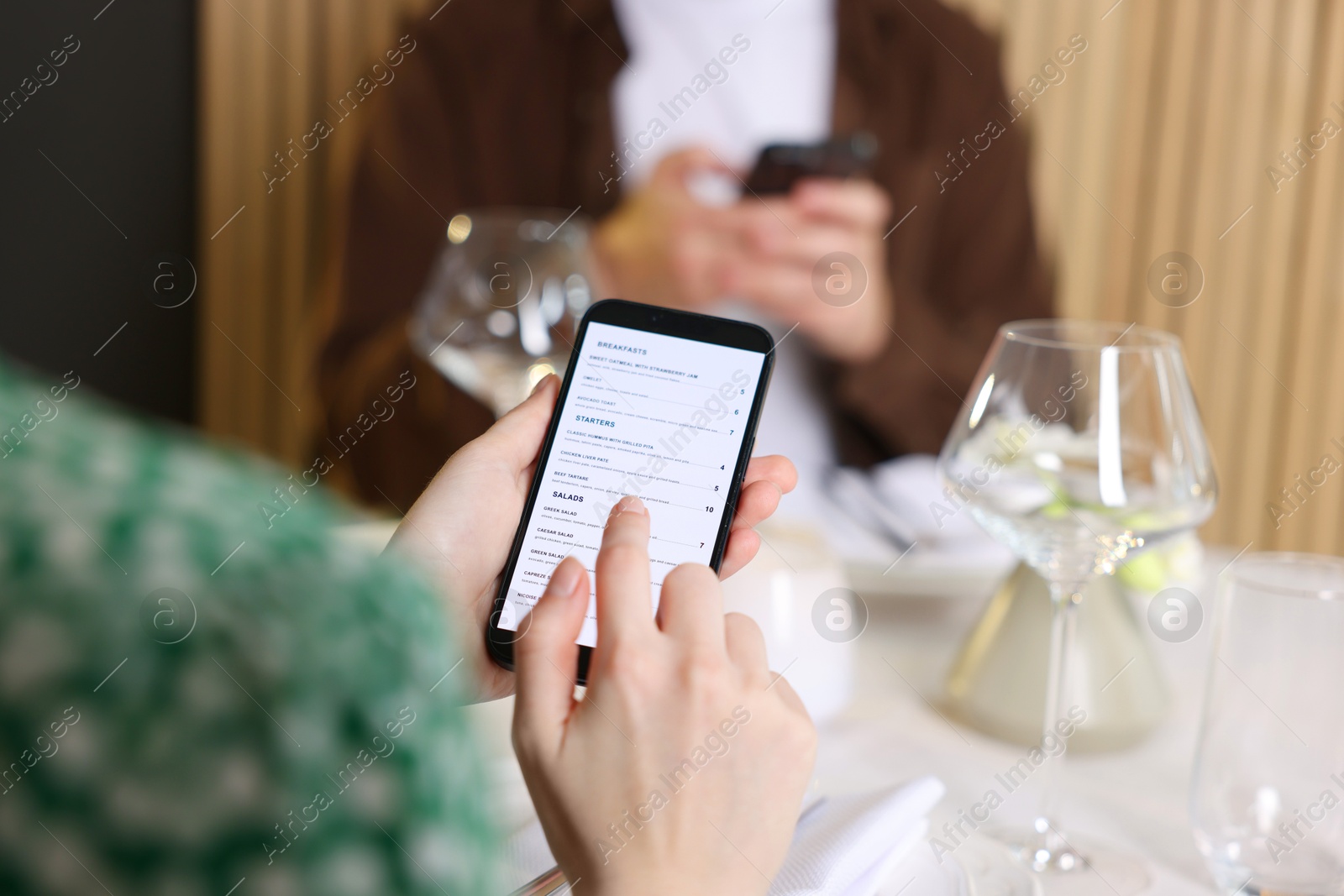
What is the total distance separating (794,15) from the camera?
112 centimetres

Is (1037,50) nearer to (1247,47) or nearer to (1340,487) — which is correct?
(1247,47)

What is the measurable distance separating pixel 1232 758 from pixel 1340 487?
120cm

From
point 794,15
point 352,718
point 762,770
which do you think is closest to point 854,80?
point 794,15

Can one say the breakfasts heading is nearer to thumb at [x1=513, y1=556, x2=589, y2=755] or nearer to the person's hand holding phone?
thumb at [x1=513, y1=556, x2=589, y2=755]

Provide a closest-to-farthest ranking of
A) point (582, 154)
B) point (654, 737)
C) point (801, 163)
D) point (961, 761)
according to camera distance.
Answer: point (654, 737) < point (961, 761) < point (801, 163) < point (582, 154)

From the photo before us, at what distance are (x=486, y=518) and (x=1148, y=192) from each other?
1.21 metres

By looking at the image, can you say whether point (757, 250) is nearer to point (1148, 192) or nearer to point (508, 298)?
point (508, 298)

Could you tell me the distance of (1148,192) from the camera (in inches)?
52.0

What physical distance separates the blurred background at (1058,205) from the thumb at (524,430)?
926 mm

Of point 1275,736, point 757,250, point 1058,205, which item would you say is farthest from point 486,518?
point 1058,205

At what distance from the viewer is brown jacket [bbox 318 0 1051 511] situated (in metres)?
1.05

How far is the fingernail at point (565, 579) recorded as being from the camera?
0.25 metres

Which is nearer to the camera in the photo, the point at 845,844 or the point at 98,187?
the point at 845,844

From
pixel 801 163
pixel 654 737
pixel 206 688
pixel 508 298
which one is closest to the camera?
pixel 206 688
